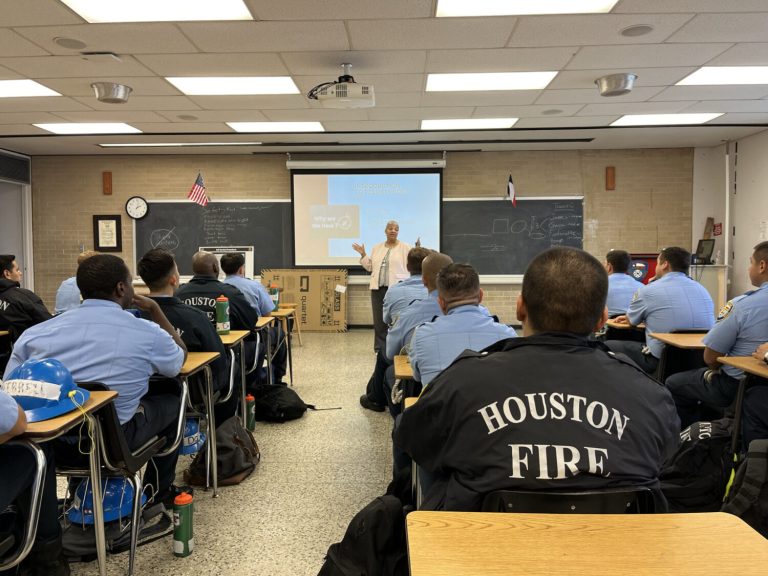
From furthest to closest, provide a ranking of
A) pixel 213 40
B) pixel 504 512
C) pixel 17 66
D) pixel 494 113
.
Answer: pixel 494 113
pixel 17 66
pixel 213 40
pixel 504 512

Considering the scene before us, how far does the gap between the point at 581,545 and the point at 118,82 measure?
17.2 feet

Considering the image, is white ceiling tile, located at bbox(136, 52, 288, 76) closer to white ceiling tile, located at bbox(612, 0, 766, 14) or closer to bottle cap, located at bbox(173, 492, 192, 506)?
white ceiling tile, located at bbox(612, 0, 766, 14)

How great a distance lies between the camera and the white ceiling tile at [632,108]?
5721 millimetres

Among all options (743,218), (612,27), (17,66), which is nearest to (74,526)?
(17,66)

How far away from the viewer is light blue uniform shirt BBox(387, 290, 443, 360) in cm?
303

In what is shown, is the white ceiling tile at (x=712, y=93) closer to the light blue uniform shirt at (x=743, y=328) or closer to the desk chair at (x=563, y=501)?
the light blue uniform shirt at (x=743, y=328)

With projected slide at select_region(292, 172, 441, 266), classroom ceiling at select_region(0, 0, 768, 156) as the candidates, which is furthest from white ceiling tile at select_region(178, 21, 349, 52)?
projected slide at select_region(292, 172, 441, 266)

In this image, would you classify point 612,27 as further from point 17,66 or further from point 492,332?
point 17,66

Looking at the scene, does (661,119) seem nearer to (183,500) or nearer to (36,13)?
(36,13)

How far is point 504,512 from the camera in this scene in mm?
1070

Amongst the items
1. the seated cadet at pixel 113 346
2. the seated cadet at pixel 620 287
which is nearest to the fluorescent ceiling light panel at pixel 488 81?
the seated cadet at pixel 620 287

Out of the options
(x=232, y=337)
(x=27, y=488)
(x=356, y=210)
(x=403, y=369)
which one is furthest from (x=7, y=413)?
(x=356, y=210)

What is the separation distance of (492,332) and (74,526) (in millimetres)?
2000

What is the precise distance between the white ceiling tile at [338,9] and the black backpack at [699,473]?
2859mm
